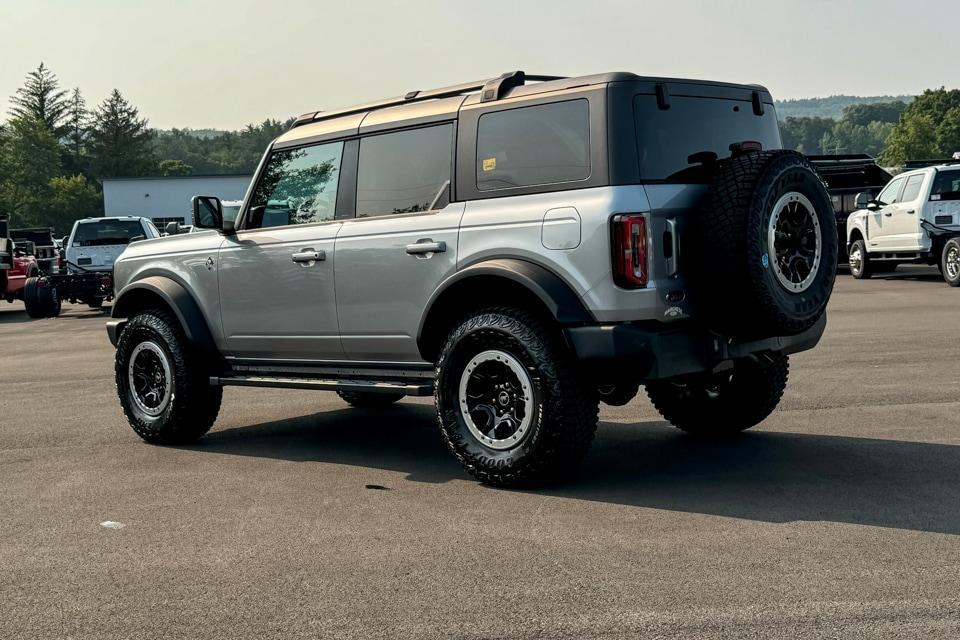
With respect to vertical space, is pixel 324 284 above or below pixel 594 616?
above

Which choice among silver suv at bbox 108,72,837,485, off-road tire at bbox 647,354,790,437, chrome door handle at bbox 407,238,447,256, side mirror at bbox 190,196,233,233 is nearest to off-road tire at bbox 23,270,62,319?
side mirror at bbox 190,196,233,233

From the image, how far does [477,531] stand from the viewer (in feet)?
17.2

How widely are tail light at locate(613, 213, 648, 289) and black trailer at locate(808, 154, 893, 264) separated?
2273 centimetres

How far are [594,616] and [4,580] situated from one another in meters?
2.46

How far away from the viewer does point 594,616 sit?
401 centimetres

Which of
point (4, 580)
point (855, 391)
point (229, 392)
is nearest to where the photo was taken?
point (4, 580)

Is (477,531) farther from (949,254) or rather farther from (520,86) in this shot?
(949,254)

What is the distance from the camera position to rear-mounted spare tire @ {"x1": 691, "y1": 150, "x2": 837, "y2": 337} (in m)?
5.67

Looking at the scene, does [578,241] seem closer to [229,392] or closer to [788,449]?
[788,449]

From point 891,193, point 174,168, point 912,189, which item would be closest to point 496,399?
point 912,189

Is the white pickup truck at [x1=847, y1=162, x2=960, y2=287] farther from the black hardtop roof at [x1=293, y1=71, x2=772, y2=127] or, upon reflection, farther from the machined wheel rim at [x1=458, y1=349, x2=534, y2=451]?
the machined wheel rim at [x1=458, y1=349, x2=534, y2=451]

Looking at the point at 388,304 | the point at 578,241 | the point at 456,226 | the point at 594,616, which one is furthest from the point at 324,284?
the point at 594,616

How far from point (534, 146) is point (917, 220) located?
16.6 metres

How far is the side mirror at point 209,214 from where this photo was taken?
787 cm
